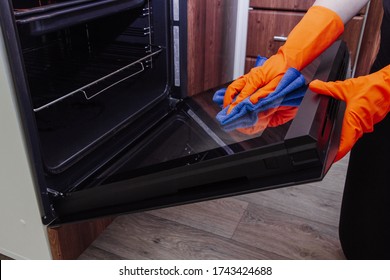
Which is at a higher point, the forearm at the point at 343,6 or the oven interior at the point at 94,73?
the forearm at the point at 343,6

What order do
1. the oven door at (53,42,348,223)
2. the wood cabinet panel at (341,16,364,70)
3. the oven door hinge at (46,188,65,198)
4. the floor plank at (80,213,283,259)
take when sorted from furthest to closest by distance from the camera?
the wood cabinet panel at (341,16,364,70) → the floor plank at (80,213,283,259) → the oven door hinge at (46,188,65,198) → the oven door at (53,42,348,223)

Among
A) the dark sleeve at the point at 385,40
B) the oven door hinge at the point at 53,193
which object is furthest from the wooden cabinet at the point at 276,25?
the oven door hinge at the point at 53,193

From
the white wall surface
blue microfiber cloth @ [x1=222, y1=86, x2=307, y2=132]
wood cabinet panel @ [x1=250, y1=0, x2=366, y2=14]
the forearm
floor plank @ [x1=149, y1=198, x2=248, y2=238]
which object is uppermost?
the forearm

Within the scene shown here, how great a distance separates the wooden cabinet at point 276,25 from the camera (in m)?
1.73

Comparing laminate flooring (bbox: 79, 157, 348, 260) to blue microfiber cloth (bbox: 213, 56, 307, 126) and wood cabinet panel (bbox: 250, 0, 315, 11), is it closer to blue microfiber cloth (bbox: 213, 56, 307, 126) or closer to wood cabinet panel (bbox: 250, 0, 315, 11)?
blue microfiber cloth (bbox: 213, 56, 307, 126)

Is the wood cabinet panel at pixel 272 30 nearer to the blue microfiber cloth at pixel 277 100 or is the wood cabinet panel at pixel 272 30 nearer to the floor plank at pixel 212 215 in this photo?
the floor plank at pixel 212 215

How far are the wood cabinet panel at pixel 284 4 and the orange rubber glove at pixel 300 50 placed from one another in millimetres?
760

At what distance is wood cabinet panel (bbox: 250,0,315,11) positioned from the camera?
1736 mm

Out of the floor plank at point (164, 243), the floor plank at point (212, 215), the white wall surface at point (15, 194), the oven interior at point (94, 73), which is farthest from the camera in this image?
the floor plank at point (212, 215)

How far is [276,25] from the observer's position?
1840mm

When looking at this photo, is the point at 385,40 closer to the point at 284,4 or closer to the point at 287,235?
the point at 287,235

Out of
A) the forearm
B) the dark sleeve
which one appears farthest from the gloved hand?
the forearm

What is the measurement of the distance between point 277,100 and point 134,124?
1.58 feet

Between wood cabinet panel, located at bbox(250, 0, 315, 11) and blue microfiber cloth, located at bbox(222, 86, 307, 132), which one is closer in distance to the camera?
blue microfiber cloth, located at bbox(222, 86, 307, 132)
